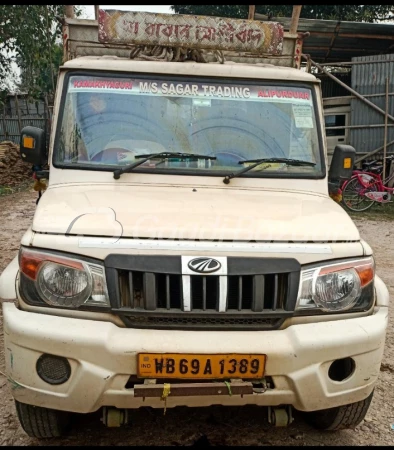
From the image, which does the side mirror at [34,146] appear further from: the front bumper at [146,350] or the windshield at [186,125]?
the front bumper at [146,350]

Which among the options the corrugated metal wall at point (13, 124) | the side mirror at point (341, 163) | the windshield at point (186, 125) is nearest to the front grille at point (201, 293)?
the windshield at point (186, 125)

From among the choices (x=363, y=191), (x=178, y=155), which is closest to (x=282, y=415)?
(x=178, y=155)

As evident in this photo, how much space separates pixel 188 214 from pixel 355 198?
9.06 m

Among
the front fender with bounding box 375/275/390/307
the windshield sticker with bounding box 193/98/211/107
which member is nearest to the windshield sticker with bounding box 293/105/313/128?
the windshield sticker with bounding box 193/98/211/107

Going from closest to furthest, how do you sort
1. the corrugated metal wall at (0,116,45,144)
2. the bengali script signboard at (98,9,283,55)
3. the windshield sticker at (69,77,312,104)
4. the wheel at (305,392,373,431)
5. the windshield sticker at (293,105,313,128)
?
the wheel at (305,392,373,431)
the windshield sticker at (69,77,312,104)
the windshield sticker at (293,105,313,128)
the bengali script signboard at (98,9,283,55)
the corrugated metal wall at (0,116,45,144)

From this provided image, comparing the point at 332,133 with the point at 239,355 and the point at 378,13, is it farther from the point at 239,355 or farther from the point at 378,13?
the point at 239,355

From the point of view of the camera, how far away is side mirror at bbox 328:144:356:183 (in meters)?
3.73

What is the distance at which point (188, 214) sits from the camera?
103 inches

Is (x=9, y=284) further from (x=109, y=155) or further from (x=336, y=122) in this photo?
(x=336, y=122)

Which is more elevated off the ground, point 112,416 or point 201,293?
point 201,293

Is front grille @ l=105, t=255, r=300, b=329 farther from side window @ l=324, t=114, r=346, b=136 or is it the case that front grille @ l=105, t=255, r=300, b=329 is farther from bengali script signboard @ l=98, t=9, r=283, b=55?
side window @ l=324, t=114, r=346, b=136

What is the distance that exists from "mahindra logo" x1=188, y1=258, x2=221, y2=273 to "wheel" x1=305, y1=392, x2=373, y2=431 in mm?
1139

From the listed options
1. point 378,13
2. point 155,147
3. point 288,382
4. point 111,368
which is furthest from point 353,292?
point 378,13

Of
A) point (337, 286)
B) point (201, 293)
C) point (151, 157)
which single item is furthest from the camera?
point (151, 157)
